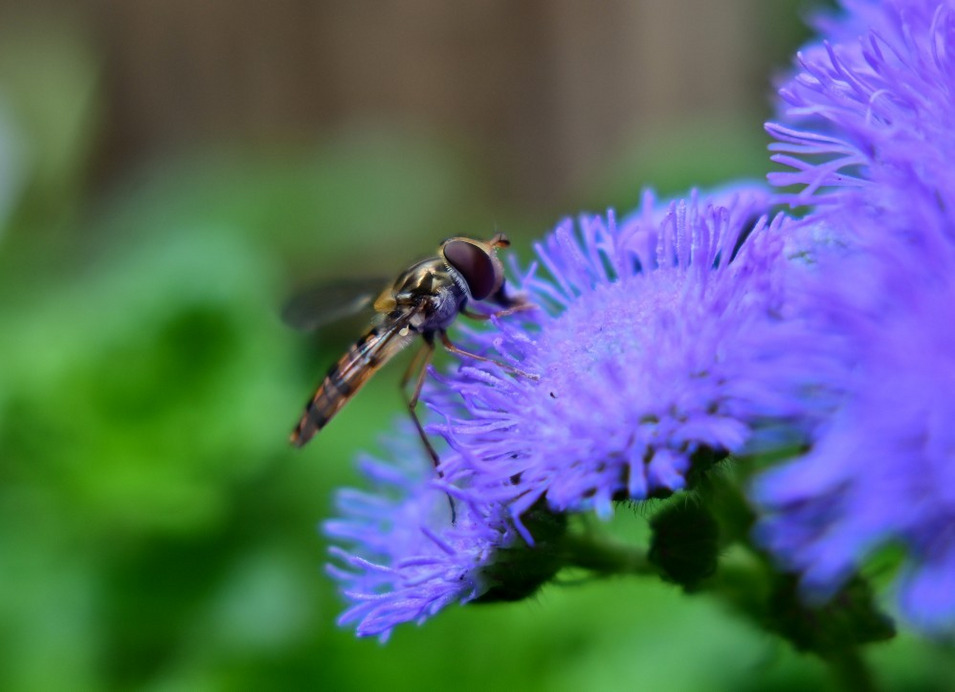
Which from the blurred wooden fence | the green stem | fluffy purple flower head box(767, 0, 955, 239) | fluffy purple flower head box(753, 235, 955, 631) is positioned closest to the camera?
fluffy purple flower head box(753, 235, 955, 631)

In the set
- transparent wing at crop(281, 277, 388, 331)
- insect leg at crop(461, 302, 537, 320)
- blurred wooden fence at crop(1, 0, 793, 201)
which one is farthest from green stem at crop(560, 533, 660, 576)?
blurred wooden fence at crop(1, 0, 793, 201)

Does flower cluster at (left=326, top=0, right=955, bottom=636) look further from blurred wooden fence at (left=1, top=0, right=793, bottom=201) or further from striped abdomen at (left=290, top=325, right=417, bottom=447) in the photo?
blurred wooden fence at (left=1, top=0, right=793, bottom=201)

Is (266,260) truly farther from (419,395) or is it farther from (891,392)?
(891,392)

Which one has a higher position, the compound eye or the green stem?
the compound eye

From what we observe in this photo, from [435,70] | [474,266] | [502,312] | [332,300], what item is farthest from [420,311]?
[435,70]

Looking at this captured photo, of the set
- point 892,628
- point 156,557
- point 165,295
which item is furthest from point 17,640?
point 892,628

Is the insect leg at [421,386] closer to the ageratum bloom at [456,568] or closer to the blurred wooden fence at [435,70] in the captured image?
the ageratum bloom at [456,568]
